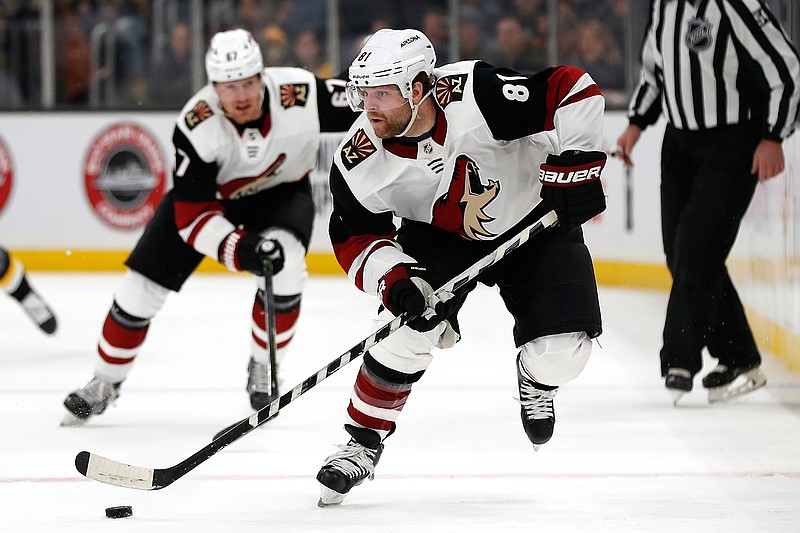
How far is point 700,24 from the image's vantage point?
11.7 ft

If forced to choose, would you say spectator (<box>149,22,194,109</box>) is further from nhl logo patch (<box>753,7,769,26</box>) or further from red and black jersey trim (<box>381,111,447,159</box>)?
red and black jersey trim (<box>381,111,447,159</box>)

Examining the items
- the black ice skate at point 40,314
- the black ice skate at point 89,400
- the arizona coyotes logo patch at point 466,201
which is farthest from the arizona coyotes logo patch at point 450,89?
the black ice skate at point 40,314

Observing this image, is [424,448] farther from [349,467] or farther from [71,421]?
[71,421]

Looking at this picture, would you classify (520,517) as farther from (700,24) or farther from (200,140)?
(700,24)

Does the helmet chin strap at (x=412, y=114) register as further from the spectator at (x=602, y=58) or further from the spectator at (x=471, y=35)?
the spectator at (x=471, y=35)

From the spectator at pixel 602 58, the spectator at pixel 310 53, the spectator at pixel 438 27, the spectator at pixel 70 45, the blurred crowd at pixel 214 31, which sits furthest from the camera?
the spectator at pixel 70 45

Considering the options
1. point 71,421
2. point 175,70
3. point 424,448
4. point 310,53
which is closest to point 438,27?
point 310,53

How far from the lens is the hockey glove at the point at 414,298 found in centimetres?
243

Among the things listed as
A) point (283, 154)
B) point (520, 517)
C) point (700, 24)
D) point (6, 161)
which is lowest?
Answer: point (6, 161)

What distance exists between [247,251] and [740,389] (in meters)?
1.40

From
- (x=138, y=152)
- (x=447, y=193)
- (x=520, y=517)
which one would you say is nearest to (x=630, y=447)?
(x=520, y=517)

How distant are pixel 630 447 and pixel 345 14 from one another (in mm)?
4422

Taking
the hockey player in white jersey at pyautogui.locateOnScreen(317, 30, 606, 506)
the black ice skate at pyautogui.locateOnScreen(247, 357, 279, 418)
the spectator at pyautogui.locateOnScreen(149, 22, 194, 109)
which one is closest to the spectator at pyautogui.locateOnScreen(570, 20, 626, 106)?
the spectator at pyautogui.locateOnScreen(149, 22, 194, 109)

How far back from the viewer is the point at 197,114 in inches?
135
